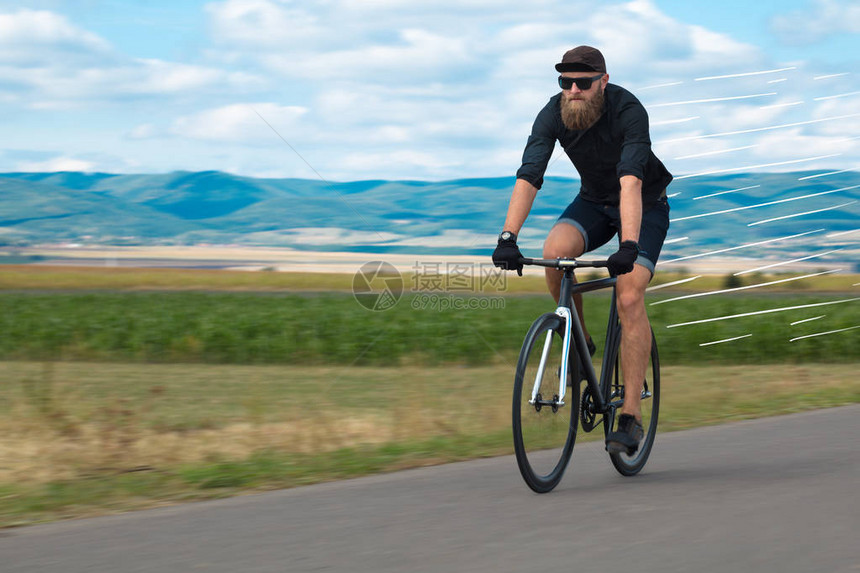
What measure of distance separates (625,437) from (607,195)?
1.36 meters

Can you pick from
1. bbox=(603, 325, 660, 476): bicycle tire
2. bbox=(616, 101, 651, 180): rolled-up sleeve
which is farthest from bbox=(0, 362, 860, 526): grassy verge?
bbox=(616, 101, 651, 180): rolled-up sleeve

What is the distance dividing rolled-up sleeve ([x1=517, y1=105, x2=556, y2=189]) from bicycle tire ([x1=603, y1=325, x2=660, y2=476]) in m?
1.08

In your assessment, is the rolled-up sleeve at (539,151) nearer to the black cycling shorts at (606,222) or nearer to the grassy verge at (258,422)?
the black cycling shorts at (606,222)

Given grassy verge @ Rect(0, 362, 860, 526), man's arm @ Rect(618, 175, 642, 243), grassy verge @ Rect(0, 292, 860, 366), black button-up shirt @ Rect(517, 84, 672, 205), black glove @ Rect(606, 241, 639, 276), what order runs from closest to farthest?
black glove @ Rect(606, 241, 639, 276) → man's arm @ Rect(618, 175, 642, 243) → black button-up shirt @ Rect(517, 84, 672, 205) → grassy verge @ Rect(0, 362, 860, 526) → grassy verge @ Rect(0, 292, 860, 366)

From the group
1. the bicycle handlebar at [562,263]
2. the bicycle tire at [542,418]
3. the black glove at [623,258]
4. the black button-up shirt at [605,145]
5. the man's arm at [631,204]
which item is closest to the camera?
the bicycle tire at [542,418]

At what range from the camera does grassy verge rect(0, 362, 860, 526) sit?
656 cm

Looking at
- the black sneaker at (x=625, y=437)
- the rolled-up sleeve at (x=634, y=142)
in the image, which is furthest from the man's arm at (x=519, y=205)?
the black sneaker at (x=625, y=437)

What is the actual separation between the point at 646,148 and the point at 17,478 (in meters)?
4.14

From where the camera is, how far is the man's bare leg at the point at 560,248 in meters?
6.29

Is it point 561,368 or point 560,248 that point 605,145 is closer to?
point 560,248

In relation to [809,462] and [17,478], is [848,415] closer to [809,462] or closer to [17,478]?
[809,462]

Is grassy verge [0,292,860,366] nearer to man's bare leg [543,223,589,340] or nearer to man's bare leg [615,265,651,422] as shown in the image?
man's bare leg [615,265,651,422]

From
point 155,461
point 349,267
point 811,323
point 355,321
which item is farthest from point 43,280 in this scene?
point 155,461

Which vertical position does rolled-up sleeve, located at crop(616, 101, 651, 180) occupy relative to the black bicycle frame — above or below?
above
